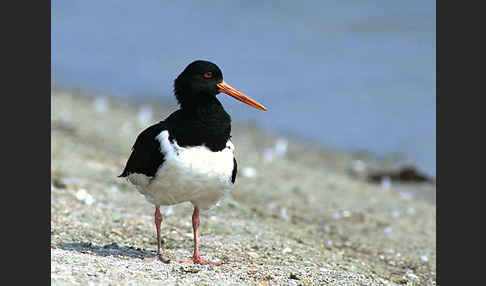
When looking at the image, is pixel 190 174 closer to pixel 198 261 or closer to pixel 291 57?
pixel 198 261

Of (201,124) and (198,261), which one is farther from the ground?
(201,124)

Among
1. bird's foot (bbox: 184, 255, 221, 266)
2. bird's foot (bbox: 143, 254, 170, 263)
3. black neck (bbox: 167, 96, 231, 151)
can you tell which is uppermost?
black neck (bbox: 167, 96, 231, 151)

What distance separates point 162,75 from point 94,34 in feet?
18.4

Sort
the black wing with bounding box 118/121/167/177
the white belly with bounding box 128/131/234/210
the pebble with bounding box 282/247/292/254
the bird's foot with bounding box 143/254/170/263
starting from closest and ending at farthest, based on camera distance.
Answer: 1. the white belly with bounding box 128/131/234/210
2. the black wing with bounding box 118/121/167/177
3. the bird's foot with bounding box 143/254/170/263
4. the pebble with bounding box 282/247/292/254

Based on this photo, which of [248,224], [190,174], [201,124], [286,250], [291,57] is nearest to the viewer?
[190,174]

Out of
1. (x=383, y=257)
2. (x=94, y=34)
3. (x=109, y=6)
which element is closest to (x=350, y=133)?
(x=383, y=257)

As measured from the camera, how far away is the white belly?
17.3 feet

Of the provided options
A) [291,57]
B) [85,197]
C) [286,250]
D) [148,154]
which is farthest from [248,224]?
[291,57]

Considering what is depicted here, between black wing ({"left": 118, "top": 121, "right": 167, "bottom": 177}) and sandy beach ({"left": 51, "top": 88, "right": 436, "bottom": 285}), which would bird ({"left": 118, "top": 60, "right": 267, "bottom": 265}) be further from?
sandy beach ({"left": 51, "top": 88, "right": 436, "bottom": 285})

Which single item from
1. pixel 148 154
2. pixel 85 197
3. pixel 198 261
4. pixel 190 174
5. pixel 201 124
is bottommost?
pixel 85 197

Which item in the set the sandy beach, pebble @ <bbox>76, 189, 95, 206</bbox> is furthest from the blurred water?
pebble @ <bbox>76, 189, 95, 206</bbox>

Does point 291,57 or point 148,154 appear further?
point 291,57

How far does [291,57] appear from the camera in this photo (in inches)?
816

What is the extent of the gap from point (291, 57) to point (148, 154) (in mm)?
15681
